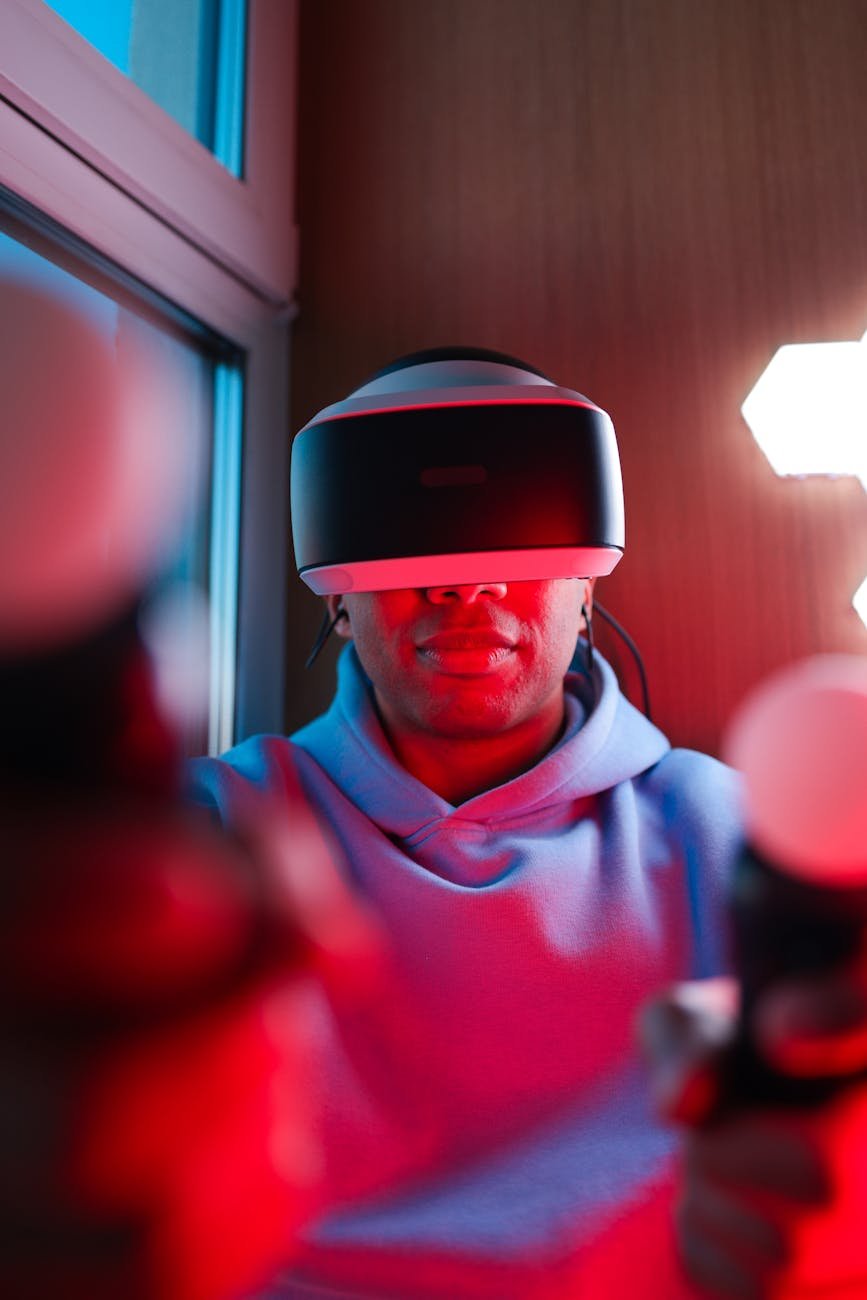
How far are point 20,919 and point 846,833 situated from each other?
1.19 feet

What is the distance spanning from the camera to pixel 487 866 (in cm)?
102

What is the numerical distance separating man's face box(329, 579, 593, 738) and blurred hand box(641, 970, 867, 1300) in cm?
59

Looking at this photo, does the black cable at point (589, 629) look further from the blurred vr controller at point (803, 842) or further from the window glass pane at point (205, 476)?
the blurred vr controller at point (803, 842)

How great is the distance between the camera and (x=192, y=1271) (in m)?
0.47

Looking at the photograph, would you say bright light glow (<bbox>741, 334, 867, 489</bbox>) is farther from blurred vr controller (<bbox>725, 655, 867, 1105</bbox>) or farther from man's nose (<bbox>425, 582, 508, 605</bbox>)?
blurred vr controller (<bbox>725, 655, 867, 1105</bbox>)

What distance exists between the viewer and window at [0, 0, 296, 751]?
1070 mm

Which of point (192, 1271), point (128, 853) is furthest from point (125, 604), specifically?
point (192, 1271)

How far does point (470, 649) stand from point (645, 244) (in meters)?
0.70

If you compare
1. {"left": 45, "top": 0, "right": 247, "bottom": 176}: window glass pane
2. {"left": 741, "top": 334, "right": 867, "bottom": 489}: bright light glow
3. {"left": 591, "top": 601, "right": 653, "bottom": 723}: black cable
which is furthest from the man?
{"left": 45, "top": 0, "right": 247, "bottom": 176}: window glass pane

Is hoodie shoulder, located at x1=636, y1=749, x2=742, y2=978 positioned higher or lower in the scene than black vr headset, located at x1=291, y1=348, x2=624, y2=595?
lower

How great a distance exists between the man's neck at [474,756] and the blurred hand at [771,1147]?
66cm

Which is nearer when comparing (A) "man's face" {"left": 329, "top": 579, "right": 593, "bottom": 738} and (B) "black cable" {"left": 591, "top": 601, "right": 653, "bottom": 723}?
(A) "man's face" {"left": 329, "top": 579, "right": 593, "bottom": 738}

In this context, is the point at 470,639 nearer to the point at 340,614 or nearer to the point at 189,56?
the point at 340,614

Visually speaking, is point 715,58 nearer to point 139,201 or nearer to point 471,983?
point 139,201
